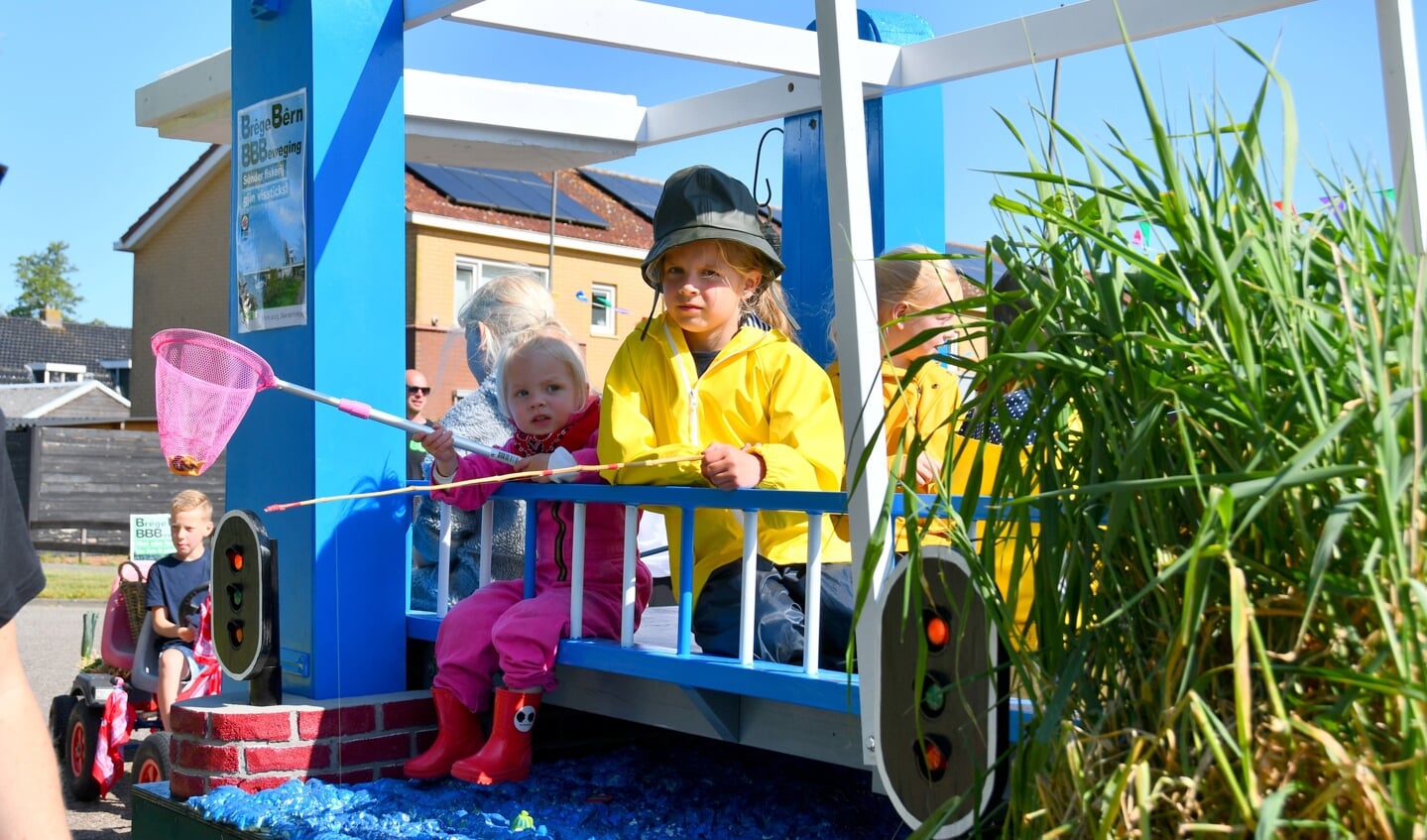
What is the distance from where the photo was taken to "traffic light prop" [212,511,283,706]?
4168 mm

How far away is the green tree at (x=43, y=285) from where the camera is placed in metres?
94.1

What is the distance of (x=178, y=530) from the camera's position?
6.85 metres

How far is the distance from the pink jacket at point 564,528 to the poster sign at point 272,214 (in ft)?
2.38

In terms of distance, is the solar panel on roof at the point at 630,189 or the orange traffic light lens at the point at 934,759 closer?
the orange traffic light lens at the point at 934,759

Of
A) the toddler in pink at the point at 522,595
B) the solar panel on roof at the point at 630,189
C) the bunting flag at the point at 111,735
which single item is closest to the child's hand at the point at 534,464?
the toddler in pink at the point at 522,595

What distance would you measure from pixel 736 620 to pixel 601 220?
26.6 metres

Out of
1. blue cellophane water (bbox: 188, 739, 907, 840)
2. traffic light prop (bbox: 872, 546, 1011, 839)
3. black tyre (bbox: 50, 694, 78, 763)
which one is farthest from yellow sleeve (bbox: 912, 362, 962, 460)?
black tyre (bbox: 50, 694, 78, 763)

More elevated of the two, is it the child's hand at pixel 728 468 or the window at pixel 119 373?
the window at pixel 119 373

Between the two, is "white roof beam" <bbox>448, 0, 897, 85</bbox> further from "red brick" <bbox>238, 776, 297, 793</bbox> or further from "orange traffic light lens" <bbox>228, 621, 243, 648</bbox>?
"red brick" <bbox>238, 776, 297, 793</bbox>

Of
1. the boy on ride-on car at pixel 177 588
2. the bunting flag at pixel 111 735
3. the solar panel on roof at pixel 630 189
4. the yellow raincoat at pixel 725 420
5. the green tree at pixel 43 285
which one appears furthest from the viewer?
the green tree at pixel 43 285

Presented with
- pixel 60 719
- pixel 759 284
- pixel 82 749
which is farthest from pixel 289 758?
pixel 60 719

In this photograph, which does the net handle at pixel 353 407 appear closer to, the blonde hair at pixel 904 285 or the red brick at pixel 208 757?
the red brick at pixel 208 757

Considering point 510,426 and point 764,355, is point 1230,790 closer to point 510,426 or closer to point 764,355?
point 764,355

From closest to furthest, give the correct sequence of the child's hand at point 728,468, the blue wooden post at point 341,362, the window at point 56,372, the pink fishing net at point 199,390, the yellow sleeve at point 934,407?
the child's hand at point 728,468 → the yellow sleeve at point 934,407 → the pink fishing net at point 199,390 → the blue wooden post at point 341,362 → the window at point 56,372
